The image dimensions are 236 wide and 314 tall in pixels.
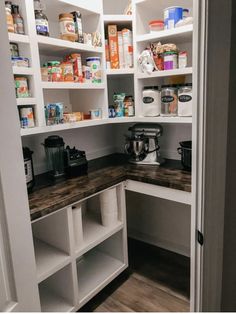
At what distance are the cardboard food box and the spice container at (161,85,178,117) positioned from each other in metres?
0.44

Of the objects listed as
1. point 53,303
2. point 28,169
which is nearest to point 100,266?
point 53,303

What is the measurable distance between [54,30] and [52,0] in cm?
29

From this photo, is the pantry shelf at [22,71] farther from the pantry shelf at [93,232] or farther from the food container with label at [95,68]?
the pantry shelf at [93,232]

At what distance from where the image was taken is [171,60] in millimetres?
1876

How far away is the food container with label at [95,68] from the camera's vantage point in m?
1.94

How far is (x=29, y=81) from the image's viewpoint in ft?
5.24

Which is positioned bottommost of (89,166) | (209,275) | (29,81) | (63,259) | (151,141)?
(63,259)

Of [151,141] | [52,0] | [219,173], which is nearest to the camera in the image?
[219,173]

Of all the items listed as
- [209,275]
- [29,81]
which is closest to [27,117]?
[29,81]

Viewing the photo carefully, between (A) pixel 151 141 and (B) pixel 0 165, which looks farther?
(A) pixel 151 141

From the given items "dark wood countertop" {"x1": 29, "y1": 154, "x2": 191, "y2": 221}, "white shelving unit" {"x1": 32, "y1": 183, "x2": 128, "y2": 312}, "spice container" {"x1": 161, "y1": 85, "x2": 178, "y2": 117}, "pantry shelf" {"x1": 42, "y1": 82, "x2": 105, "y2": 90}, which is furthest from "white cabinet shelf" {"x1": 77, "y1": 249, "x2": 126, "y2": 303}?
"pantry shelf" {"x1": 42, "y1": 82, "x2": 105, "y2": 90}

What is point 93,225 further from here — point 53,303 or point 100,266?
point 53,303

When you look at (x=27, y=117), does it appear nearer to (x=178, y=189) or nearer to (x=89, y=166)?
(x=89, y=166)

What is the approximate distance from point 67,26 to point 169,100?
0.89 m
